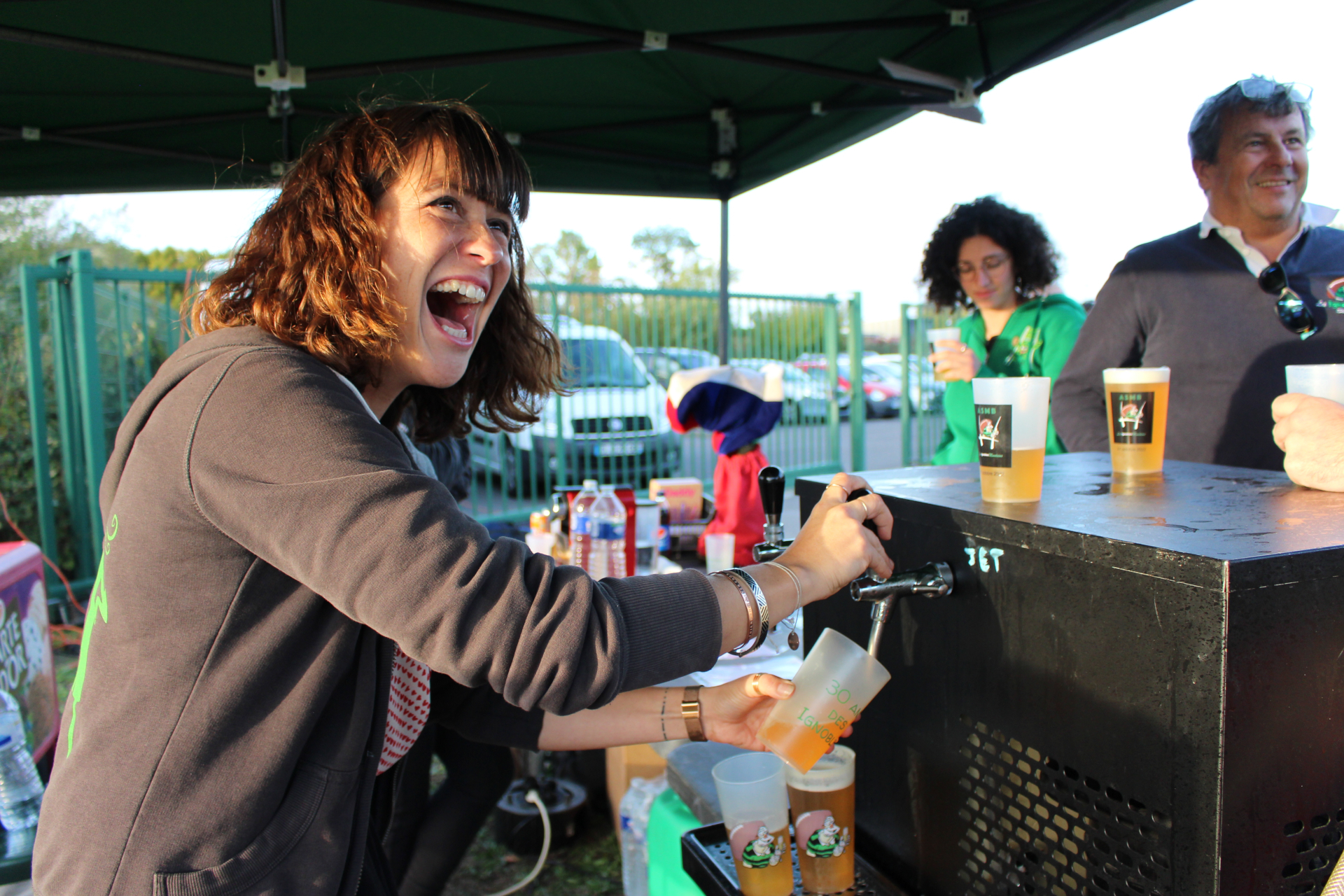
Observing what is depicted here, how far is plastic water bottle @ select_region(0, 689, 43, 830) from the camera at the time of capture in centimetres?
197

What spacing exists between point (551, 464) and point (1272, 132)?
5.18 meters

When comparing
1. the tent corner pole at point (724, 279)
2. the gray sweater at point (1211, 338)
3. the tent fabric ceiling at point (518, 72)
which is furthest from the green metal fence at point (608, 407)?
the gray sweater at point (1211, 338)

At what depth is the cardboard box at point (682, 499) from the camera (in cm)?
320

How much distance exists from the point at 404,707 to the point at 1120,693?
1.00m

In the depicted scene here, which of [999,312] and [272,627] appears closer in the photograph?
[272,627]

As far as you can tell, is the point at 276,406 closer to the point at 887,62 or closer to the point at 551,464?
the point at 887,62

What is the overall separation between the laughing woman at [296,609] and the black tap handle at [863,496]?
0.01 metres

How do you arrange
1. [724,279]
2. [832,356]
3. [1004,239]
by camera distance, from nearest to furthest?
[1004,239] → [724,279] → [832,356]

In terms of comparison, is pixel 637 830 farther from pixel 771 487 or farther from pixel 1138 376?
pixel 1138 376

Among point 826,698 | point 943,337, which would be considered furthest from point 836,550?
point 943,337

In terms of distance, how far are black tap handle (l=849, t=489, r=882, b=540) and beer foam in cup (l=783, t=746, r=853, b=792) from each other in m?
0.32

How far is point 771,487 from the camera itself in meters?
1.41

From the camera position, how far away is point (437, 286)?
4.38 ft

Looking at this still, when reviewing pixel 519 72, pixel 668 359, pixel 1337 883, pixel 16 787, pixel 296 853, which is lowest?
pixel 16 787
